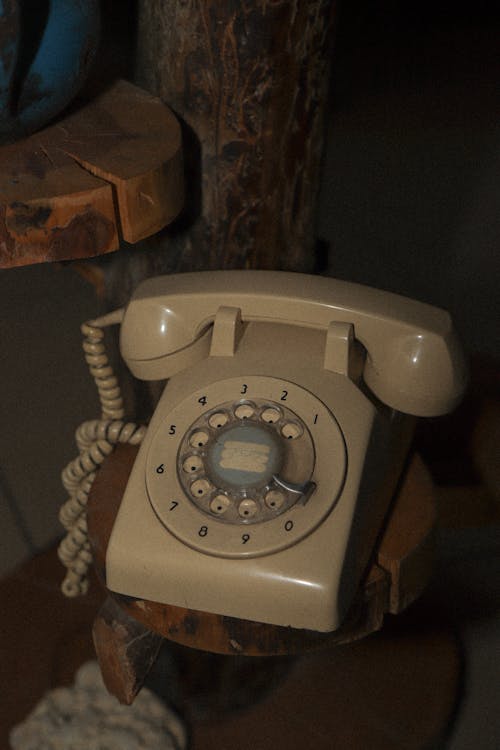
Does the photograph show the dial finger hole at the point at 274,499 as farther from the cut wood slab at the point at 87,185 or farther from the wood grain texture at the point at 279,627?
the cut wood slab at the point at 87,185

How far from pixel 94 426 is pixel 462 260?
1.44 metres

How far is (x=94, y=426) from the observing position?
868 mm

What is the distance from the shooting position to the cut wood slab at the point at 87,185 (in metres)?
0.64

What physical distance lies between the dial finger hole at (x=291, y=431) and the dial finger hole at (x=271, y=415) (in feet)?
0.04

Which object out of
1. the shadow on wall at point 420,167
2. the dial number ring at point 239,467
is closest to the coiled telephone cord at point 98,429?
the dial number ring at point 239,467

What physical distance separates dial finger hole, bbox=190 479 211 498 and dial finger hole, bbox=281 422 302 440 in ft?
0.25

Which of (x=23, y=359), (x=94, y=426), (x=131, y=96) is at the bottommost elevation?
(x=23, y=359)

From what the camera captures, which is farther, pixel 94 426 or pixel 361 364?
pixel 94 426

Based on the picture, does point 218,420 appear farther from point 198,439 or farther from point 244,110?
point 244,110

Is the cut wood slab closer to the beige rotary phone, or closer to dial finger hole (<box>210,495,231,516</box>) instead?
the beige rotary phone

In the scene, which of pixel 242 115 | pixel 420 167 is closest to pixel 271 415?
pixel 242 115

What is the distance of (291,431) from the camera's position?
0.69 metres

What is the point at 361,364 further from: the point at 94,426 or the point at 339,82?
the point at 339,82

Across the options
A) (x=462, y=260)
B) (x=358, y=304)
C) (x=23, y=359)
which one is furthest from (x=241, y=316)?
(x=462, y=260)
